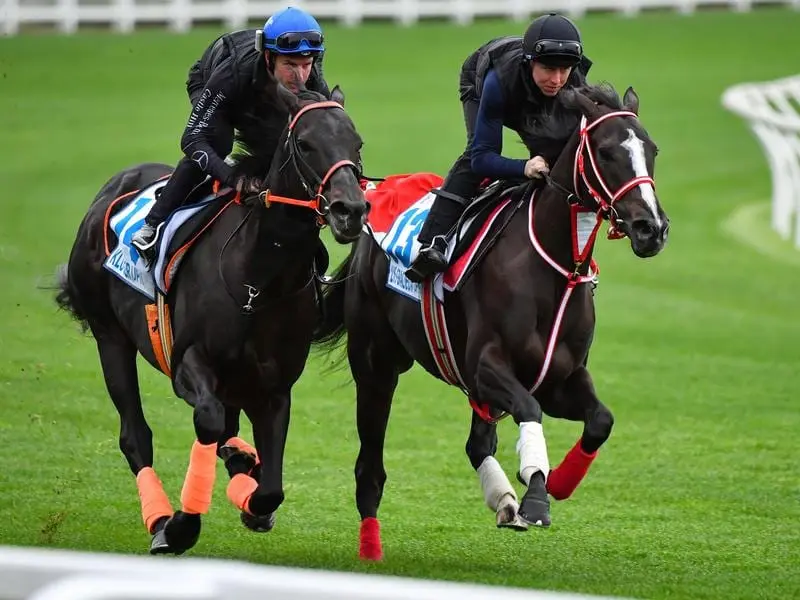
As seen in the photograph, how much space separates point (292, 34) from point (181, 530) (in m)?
2.18

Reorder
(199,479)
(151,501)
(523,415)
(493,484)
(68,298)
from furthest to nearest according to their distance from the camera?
(68,298) → (493,484) → (151,501) → (199,479) → (523,415)

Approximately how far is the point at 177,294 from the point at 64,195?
14941 mm

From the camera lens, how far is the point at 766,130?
1839cm

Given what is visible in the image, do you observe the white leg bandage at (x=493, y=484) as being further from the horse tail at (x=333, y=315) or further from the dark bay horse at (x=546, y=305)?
the horse tail at (x=333, y=315)

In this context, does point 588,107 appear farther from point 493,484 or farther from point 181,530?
point 181,530

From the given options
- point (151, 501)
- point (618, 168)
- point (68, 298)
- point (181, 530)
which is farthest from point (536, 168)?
point (68, 298)

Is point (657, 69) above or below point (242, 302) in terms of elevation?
above

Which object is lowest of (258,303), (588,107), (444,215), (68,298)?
(68,298)

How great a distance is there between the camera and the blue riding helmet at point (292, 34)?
22.1 ft

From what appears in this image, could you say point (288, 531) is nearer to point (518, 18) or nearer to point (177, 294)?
point (177, 294)

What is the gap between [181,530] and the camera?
678 cm

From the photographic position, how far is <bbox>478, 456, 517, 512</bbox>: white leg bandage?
23.7 ft

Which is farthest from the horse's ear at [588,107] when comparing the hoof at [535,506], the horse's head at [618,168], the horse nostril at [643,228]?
the hoof at [535,506]

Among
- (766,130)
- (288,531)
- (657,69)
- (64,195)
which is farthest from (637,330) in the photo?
(657,69)
